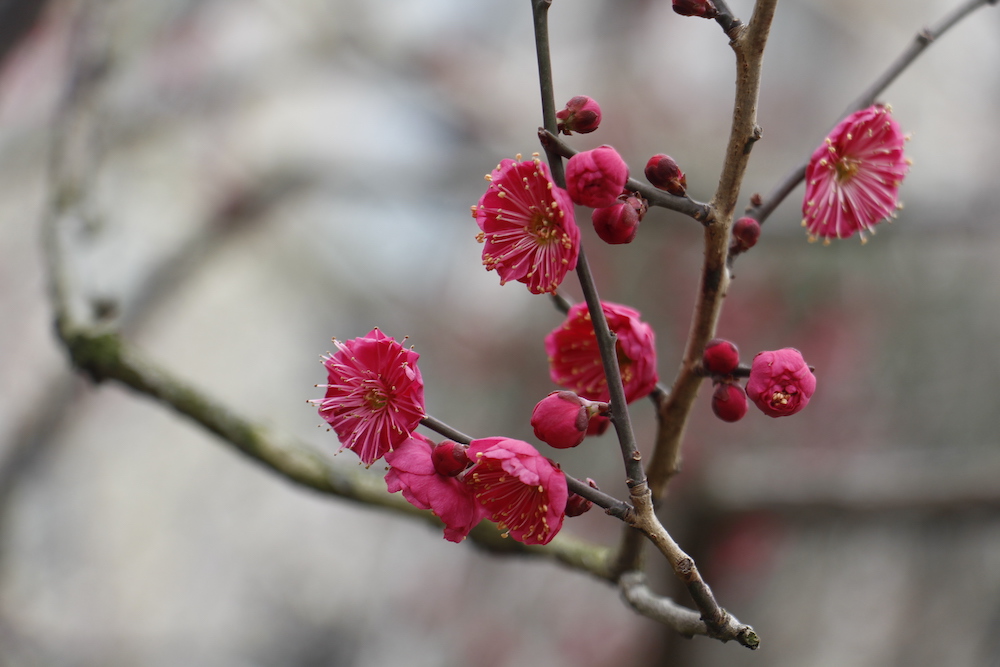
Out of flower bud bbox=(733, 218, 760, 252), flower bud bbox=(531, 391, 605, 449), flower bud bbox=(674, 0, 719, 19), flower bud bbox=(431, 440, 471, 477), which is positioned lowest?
flower bud bbox=(431, 440, 471, 477)

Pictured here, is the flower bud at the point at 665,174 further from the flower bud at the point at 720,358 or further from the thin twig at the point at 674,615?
the thin twig at the point at 674,615

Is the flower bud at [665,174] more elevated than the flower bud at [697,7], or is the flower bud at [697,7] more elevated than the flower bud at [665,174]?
the flower bud at [697,7]

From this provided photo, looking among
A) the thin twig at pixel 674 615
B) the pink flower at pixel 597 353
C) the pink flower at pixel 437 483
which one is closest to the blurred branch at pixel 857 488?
the thin twig at pixel 674 615

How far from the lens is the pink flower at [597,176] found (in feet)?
2.18

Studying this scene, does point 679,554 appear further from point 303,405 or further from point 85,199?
point 303,405

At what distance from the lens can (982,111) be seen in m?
4.84

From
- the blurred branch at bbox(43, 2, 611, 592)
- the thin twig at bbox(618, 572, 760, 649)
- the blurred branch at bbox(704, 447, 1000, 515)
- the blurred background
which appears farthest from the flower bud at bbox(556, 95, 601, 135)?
the blurred background

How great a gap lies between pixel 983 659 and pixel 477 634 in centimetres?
279

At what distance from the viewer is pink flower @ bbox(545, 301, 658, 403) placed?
2.89 ft

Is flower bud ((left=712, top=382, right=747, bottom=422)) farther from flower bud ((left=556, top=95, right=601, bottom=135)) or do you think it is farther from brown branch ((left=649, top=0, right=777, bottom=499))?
flower bud ((left=556, top=95, right=601, bottom=135))

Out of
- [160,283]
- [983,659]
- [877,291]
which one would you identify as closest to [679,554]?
[160,283]

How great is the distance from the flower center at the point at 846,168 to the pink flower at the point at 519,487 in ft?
1.82

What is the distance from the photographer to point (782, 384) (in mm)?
762

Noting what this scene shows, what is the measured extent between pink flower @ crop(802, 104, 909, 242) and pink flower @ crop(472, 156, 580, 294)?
342 mm
